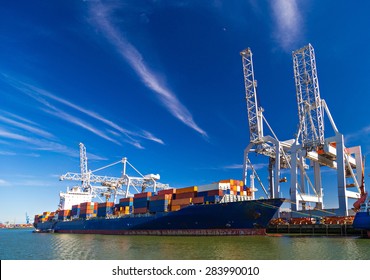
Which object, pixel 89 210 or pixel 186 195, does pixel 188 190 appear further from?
pixel 89 210

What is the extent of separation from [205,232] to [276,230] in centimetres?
1529

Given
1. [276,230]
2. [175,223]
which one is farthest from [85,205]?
[276,230]

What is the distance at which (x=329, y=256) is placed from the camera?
931 inches

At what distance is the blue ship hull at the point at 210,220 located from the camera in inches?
1634

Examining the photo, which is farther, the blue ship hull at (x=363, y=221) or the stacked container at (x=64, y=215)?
the stacked container at (x=64, y=215)

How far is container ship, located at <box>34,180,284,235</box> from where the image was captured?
4184 cm

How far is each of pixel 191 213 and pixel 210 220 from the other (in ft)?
10.0

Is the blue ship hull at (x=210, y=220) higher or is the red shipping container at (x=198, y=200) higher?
the red shipping container at (x=198, y=200)

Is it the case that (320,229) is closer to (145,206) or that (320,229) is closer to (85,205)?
(145,206)

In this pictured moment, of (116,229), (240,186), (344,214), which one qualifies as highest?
(240,186)

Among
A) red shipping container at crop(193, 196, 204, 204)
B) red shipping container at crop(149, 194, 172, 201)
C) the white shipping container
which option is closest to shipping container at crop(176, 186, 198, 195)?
the white shipping container

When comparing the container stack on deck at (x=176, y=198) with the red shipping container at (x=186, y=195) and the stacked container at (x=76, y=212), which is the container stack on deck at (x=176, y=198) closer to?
the red shipping container at (x=186, y=195)

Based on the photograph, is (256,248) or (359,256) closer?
(359,256)

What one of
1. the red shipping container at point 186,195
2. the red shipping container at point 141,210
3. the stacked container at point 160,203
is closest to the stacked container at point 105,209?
the red shipping container at point 141,210
